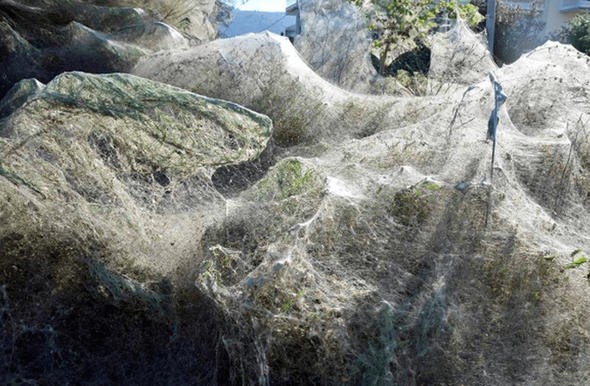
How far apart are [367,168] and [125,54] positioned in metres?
3.05

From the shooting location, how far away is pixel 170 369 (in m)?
3.10

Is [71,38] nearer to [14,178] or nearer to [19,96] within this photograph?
[19,96]

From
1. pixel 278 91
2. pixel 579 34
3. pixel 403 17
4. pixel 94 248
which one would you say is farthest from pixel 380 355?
pixel 579 34

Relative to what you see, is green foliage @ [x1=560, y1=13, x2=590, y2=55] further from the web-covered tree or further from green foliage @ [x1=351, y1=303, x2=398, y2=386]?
green foliage @ [x1=351, y1=303, x2=398, y2=386]

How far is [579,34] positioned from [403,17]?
6.65 m

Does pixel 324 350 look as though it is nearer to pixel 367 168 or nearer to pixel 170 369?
pixel 170 369

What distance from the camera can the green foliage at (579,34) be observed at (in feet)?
44.5

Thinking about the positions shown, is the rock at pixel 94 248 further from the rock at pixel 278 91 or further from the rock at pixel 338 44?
the rock at pixel 338 44

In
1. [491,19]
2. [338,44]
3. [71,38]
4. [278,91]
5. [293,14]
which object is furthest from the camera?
[491,19]

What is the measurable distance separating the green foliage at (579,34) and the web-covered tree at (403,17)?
472 centimetres

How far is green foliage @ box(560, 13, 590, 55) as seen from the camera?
13575 millimetres

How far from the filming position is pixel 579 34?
567 inches

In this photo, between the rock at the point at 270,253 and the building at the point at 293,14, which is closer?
the rock at the point at 270,253

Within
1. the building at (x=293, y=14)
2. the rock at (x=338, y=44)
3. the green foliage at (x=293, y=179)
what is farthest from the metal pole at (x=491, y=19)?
the green foliage at (x=293, y=179)
